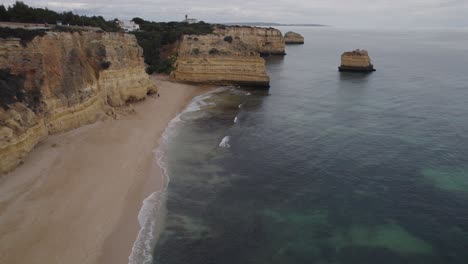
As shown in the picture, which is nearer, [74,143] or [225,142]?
[74,143]

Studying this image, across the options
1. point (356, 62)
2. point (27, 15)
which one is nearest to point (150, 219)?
point (27, 15)

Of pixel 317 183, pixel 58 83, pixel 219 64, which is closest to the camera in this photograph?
pixel 317 183

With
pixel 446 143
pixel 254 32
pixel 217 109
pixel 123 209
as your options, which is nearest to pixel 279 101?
pixel 217 109

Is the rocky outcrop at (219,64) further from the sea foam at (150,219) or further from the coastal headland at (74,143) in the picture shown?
the sea foam at (150,219)

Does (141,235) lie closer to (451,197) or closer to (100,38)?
(451,197)

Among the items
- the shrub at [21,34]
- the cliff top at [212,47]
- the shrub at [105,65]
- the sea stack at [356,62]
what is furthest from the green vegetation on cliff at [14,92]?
the sea stack at [356,62]

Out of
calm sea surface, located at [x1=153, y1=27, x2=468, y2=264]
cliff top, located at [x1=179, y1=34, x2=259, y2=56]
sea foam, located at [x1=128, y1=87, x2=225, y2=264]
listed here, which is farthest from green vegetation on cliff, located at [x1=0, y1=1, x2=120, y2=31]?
sea foam, located at [x1=128, y1=87, x2=225, y2=264]

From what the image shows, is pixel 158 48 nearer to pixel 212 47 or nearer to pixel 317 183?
pixel 212 47
